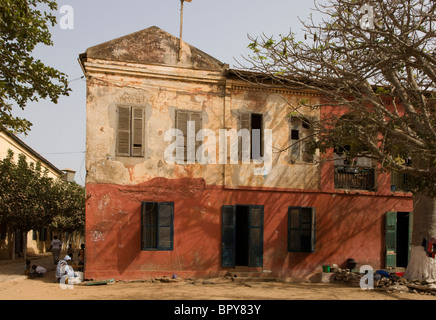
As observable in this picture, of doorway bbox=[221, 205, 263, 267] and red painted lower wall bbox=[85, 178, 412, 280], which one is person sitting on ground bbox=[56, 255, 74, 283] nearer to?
red painted lower wall bbox=[85, 178, 412, 280]

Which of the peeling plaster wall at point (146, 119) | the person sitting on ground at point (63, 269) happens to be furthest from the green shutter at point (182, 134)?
the person sitting on ground at point (63, 269)

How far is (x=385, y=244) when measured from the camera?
14875mm

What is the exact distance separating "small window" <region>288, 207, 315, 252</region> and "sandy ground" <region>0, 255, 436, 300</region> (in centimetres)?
124

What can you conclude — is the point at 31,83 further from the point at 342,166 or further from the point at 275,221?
the point at 342,166

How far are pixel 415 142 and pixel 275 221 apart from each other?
16.8 feet

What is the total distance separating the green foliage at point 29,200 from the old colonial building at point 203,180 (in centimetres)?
833

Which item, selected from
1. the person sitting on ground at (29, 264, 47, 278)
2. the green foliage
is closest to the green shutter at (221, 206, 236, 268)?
the person sitting on ground at (29, 264, 47, 278)

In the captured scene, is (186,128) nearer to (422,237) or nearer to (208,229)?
(208,229)

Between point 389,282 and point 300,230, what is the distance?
3.06 metres

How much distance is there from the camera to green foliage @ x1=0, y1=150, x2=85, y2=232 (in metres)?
21.0

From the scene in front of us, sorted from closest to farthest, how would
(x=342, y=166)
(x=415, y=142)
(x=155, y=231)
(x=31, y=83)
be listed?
(x=415, y=142) < (x=31, y=83) < (x=155, y=231) < (x=342, y=166)

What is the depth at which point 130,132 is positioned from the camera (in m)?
13.2

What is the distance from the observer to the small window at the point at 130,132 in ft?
43.2

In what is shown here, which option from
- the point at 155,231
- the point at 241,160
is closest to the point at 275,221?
the point at 241,160
